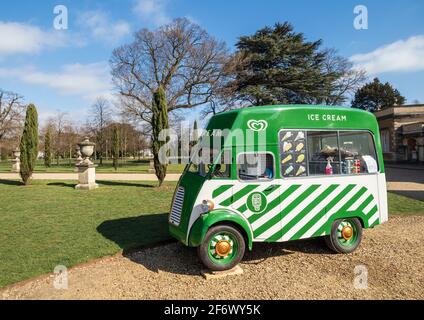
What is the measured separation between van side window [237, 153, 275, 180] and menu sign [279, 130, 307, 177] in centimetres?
24

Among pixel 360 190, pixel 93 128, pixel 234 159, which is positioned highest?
pixel 93 128

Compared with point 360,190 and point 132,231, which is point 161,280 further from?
point 360,190

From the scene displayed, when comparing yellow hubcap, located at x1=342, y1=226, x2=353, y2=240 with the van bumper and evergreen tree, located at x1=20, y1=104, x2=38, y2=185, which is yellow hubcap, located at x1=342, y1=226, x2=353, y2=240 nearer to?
the van bumper

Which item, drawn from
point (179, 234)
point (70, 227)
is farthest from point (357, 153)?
point (70, 227)

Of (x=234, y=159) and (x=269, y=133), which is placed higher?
(x=269, y=133)

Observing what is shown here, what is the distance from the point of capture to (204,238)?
524 cm

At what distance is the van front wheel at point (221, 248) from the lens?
5250 millimetres

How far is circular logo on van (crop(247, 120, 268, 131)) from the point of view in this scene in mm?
5590

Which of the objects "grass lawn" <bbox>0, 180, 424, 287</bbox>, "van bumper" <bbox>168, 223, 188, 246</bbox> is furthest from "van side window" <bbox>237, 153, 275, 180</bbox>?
"grass lawn" <bbox>0, 180, 424, 287</bbox>

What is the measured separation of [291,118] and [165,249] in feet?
12.3

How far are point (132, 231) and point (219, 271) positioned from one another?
10.9 feet

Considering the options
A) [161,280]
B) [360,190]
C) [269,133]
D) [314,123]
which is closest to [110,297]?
[161,280]

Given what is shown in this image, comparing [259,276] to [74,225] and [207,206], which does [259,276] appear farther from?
[74,225]

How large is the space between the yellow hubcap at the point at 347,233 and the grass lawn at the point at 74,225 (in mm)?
3860
